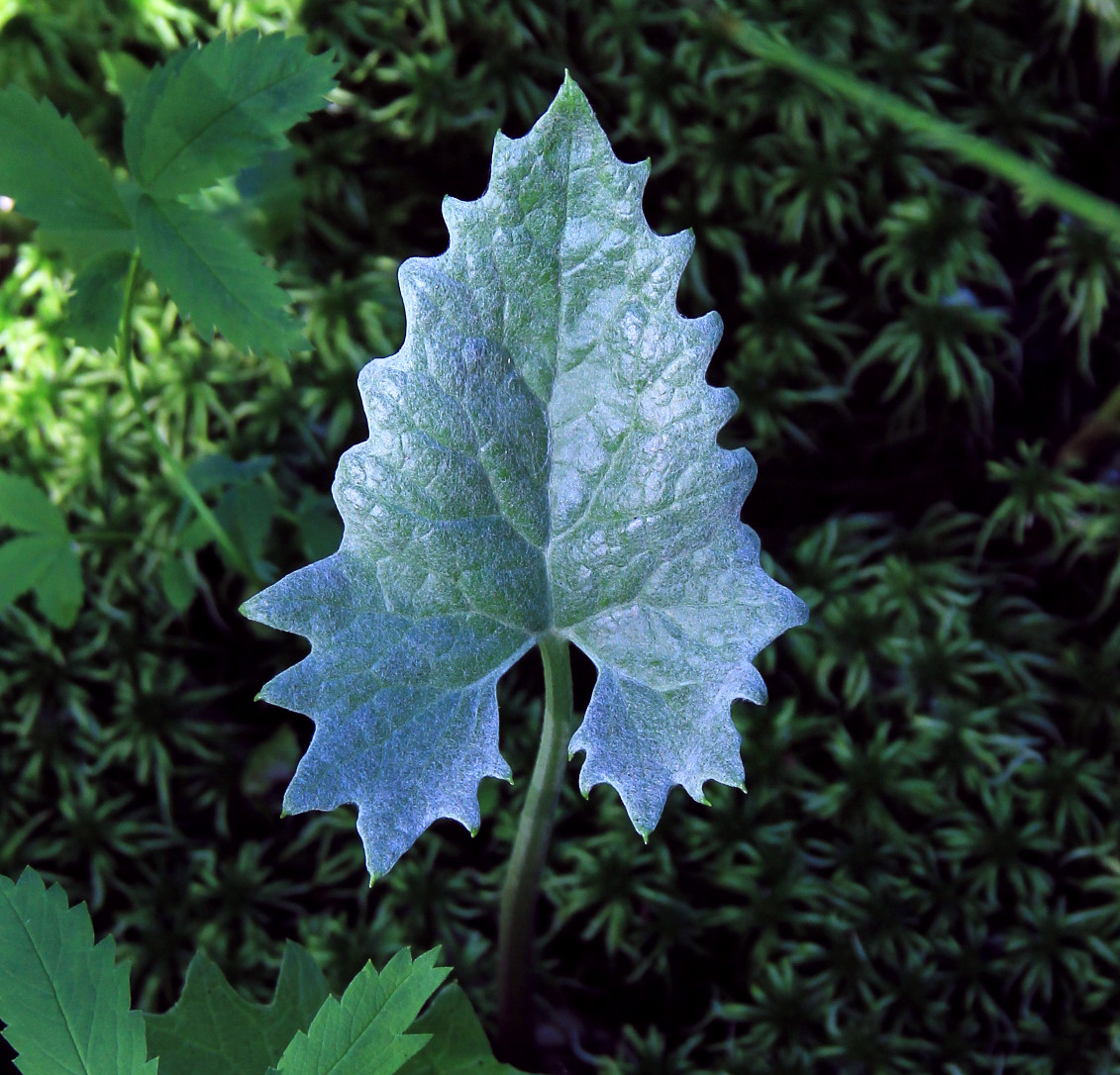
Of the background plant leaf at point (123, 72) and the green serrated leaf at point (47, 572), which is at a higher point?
the background plant leaf at point (123, 72)

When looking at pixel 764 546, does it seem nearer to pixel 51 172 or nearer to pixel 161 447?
pixel 161 447

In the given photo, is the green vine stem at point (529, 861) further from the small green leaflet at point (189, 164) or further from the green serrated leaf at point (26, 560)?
the green serrated leaf at point (26, 560)

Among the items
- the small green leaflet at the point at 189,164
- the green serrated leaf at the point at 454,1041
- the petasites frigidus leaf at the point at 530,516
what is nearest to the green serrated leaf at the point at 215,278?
the small green leaflet at the point at 189,164

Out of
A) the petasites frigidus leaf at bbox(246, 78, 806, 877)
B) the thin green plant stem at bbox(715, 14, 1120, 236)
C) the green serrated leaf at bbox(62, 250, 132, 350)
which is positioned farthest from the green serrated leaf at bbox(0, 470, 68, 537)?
the thin green plant stem at bbox(715, 14, 1120, 236)

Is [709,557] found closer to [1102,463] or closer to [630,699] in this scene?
[630,699]

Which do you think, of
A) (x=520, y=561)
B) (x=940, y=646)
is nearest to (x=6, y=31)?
(x=520, y=561)

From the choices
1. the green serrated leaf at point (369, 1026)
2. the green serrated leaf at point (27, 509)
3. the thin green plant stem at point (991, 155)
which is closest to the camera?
the thin green plant stem at point (991, 155)
